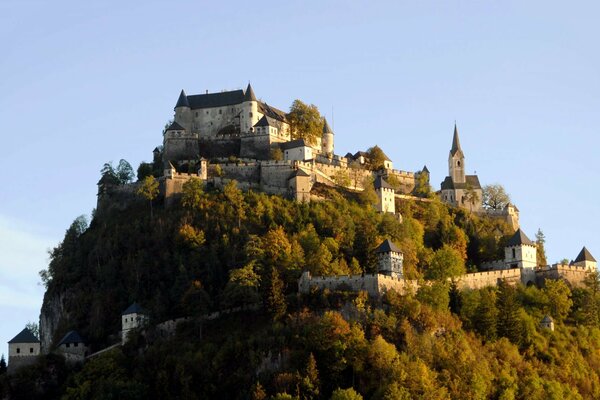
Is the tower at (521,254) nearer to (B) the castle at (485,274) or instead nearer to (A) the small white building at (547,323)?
→ (B) the castle at (485,274)

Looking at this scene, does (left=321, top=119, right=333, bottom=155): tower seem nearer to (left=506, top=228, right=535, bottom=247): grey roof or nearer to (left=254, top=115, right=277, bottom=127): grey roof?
(left=254, top=115, right=277, bottom=127): grey roof

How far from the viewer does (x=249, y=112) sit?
134 m

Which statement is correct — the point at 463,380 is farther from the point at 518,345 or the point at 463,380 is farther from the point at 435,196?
the point at 435,196

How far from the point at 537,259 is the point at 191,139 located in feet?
115

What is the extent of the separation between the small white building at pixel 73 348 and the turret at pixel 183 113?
33198 millimetres

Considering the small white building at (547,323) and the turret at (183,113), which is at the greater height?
the turret at (183,113)

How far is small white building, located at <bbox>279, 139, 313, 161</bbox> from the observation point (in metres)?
127

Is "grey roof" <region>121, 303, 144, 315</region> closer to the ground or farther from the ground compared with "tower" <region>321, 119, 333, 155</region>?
closer to the ground

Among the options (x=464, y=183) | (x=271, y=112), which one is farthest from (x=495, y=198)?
(x=271, y=112)

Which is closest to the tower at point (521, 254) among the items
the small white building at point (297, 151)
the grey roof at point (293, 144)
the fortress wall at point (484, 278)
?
the fortress wall at point (484, 278)

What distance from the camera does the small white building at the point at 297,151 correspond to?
126812mm

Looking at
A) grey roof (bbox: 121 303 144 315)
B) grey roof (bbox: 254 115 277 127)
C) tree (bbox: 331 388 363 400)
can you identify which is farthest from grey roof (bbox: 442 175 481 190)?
tree (bbox: 331 388 363 400)

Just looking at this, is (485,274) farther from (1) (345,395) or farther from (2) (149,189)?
(2) (149,189)

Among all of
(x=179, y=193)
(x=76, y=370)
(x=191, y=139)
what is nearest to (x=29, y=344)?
(x=76, y=370)
